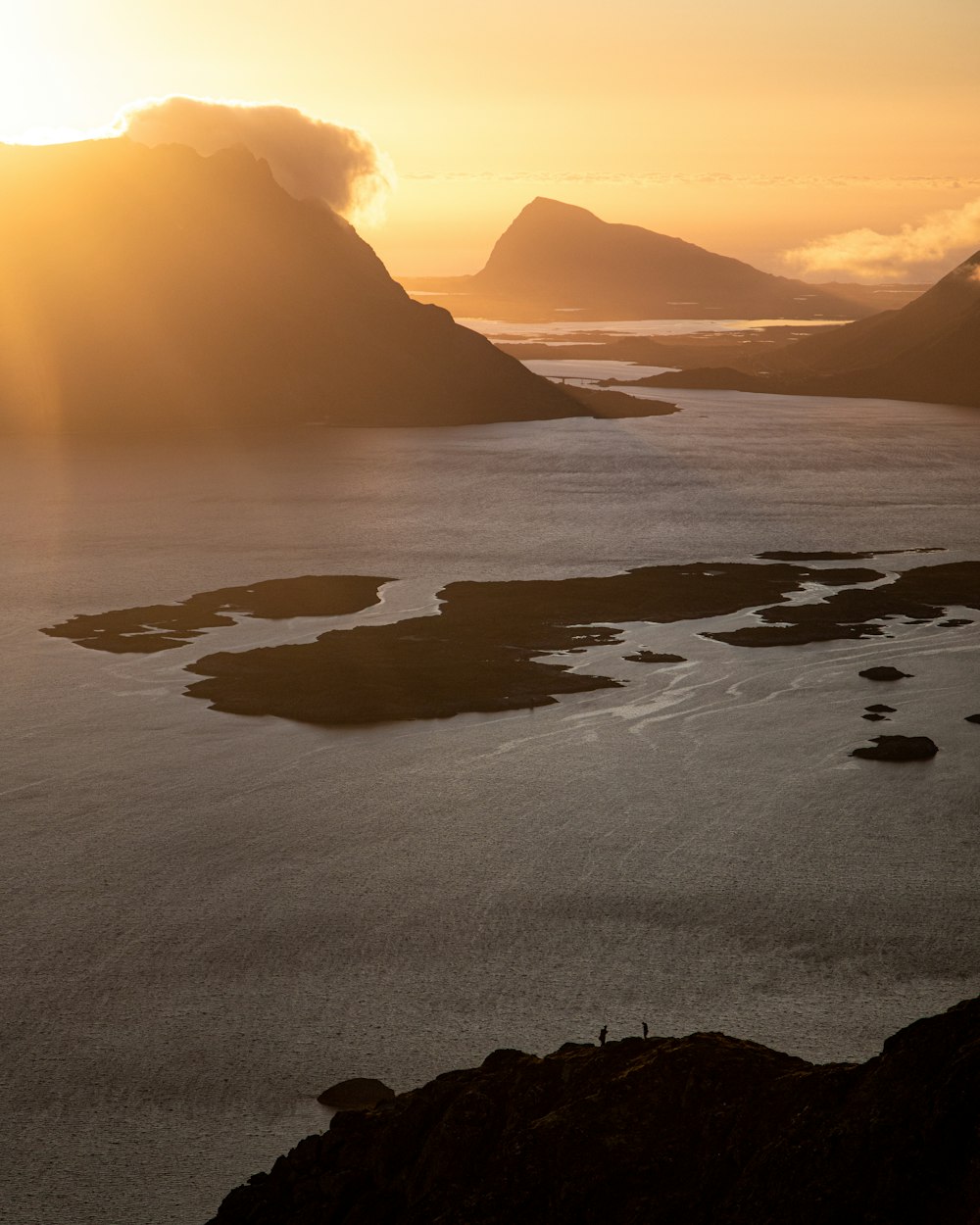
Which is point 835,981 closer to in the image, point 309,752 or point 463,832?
point 463,832

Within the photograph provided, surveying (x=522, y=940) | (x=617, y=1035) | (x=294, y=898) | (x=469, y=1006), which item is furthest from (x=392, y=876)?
(x=617, y=1035)

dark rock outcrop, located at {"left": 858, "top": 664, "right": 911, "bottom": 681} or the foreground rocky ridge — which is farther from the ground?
the foreground rocky ridge

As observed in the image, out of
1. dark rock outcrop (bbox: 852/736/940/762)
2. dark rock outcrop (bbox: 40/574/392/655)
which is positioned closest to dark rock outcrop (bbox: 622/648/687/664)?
dark rock outcrop (bbox: 852/736/940/762)

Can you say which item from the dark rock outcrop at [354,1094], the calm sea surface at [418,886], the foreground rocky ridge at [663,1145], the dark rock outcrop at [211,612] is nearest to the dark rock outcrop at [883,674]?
the calm sea surface at [418,886]

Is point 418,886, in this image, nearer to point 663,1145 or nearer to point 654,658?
point 663,1145

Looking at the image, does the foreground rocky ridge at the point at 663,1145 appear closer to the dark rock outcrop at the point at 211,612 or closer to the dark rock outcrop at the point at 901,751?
the dark rock outcrop at the point at 901,751

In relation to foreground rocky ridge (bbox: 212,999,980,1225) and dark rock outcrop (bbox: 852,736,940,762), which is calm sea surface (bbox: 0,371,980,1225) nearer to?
Result: dark rock outcrop (bbox: 852,736,940,762)

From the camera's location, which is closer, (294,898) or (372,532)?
(294,898)
